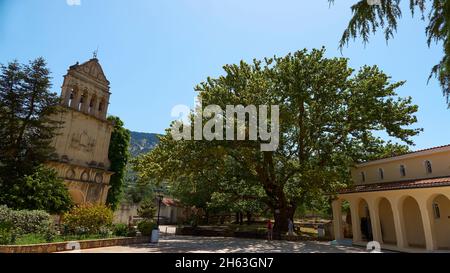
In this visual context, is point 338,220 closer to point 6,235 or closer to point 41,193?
point 6,235

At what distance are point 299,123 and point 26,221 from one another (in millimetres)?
19451

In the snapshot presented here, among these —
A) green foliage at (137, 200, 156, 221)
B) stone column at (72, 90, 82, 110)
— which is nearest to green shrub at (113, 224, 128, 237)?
stone column at (72, 90, 82, 110)

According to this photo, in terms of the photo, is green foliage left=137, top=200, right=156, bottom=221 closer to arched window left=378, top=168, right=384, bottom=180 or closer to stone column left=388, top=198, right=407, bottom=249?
arched window left=378, top=168, right=384, bottom=180

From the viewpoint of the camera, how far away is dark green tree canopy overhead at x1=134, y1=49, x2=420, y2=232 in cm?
2155

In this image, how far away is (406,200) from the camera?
20.2 m

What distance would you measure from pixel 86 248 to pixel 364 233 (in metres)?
21.6

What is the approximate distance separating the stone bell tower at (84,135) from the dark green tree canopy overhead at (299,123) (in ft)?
30.4

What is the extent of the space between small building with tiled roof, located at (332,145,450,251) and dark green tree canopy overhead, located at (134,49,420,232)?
2.17 metres

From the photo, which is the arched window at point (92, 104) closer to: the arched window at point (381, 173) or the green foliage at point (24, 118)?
the green foliage at point (24, 118)

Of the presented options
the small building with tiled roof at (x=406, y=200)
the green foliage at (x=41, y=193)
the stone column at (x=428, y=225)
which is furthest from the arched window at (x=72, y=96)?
the stone column at (x=428, y=225)

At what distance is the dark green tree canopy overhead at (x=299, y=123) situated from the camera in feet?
70.7

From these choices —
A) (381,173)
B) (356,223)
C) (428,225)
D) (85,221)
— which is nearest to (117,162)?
(85,221)
